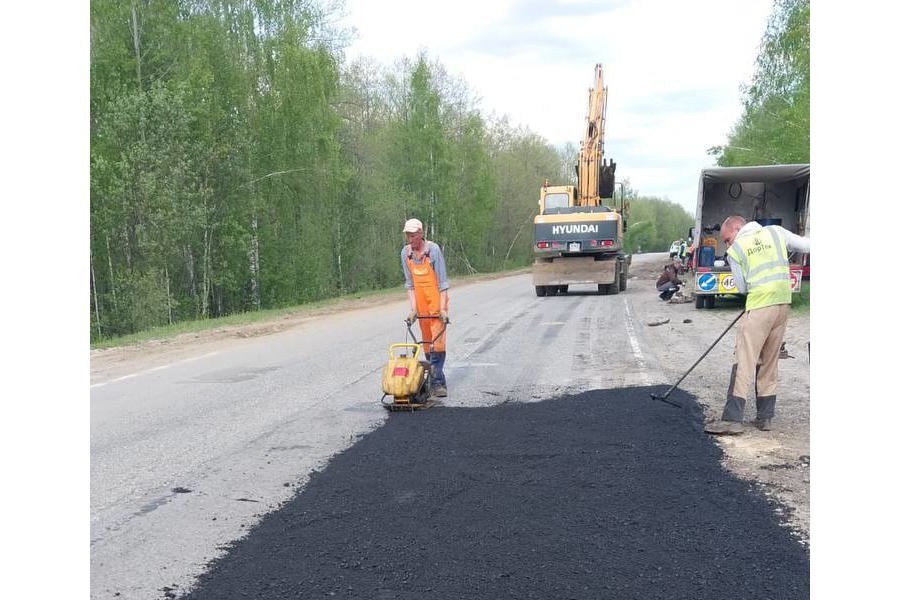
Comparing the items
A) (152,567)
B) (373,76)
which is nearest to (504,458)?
(152,567)

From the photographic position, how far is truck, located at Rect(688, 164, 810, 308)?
48.9ft

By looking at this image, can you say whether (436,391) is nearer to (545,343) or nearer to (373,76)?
(545,343)

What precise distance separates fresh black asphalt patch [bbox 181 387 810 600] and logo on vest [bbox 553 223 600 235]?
50.2 ft

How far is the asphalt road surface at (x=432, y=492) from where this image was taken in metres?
3.23

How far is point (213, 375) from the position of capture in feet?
30.0

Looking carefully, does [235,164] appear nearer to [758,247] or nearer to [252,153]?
[252,153]

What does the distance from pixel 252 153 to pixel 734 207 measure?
15.9 metres

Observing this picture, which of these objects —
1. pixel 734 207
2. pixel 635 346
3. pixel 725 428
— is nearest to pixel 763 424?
pixel 725 428

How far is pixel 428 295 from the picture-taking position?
705 cm

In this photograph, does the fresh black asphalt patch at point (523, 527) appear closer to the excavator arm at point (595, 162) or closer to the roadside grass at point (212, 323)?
the roadside grass at point (212, 323)

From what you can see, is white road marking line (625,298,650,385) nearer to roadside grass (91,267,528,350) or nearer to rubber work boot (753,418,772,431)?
rubber work boot (753,418,772,431)

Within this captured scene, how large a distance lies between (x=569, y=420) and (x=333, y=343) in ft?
21.9

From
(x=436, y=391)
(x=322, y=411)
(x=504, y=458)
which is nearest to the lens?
(x=504, y=458)

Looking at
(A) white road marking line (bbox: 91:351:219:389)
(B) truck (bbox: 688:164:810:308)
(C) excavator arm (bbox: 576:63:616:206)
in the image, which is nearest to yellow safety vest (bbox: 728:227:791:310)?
(A) white road marking line (bbox: 91:351:219:389)
